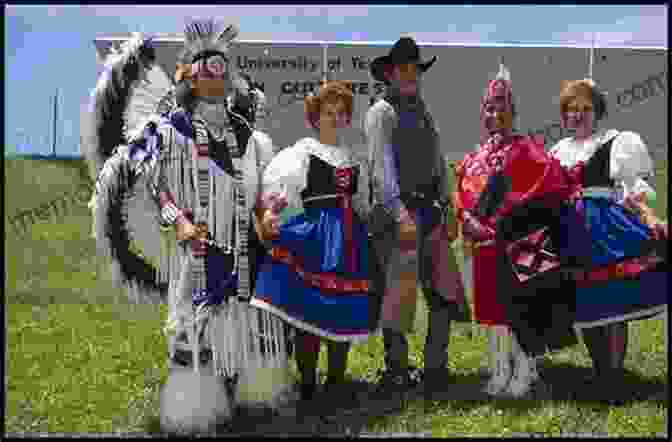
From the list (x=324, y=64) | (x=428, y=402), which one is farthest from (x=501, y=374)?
(x=324, y=64)

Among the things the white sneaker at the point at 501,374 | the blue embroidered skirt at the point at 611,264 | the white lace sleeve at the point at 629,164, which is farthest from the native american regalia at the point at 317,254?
the white lace sleeve at the point at 629,164

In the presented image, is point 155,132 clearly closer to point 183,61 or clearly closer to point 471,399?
point 183,61

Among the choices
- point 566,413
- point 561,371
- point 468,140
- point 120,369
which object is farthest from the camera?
point 468,140

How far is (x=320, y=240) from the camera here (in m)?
3.49

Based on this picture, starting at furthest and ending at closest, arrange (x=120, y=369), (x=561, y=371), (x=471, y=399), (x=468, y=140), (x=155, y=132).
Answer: (x=468, y=140)
(x=120, y=369)
(x=561, y=371)
(x=471, y=399)
(x=155, y=132)

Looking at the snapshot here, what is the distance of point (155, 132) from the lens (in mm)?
3412

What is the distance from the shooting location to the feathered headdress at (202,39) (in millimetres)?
3475

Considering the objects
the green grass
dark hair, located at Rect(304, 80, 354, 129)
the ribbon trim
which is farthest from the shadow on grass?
dark hair, located at Rect(304, 80, 354, 129)

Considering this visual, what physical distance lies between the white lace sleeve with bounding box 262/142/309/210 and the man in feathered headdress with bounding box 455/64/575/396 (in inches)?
33.3

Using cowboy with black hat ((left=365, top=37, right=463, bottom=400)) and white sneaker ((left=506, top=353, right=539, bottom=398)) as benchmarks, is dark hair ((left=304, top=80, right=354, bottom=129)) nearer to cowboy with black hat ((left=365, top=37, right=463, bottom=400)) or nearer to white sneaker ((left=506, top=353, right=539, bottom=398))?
cowboy with black hat ((left=365, top=37, right=463, bottom=400))

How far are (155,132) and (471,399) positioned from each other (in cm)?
205

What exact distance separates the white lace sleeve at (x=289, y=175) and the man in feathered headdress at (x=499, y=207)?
2.78 feet

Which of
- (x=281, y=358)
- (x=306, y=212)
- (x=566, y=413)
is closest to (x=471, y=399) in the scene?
(x=566, y=413)

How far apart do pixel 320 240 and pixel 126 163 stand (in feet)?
3.04
